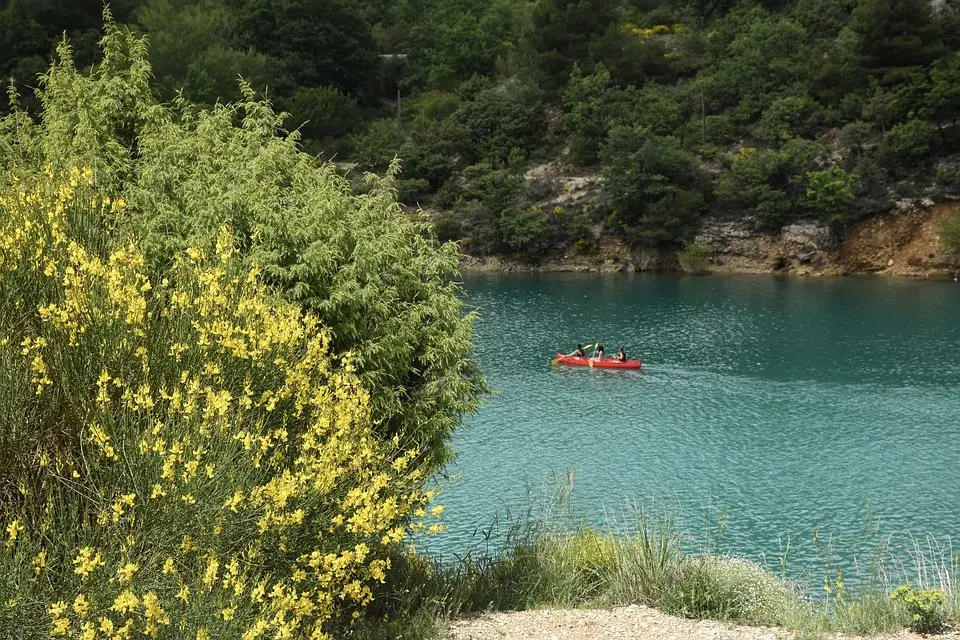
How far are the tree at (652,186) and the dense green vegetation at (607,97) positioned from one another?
0.51ft

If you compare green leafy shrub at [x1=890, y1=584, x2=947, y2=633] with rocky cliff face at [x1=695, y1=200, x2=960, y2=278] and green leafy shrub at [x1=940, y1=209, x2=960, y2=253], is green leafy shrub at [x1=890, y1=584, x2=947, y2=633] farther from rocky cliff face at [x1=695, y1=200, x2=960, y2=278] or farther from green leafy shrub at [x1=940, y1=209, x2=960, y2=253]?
rocky cliff face at [x1=695, y1=200, x2=960, y2=278]

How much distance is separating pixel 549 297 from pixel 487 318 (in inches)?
292

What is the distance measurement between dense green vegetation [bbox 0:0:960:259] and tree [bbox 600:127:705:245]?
0.16 meters

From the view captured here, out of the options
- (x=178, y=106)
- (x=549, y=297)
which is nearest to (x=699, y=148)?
(x=549, y=297)

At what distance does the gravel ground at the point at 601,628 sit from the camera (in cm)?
962

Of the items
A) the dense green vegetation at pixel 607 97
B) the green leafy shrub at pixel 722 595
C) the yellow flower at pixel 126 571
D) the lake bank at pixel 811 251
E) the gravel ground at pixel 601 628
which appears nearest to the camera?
the yellow flower at pixel 126 571

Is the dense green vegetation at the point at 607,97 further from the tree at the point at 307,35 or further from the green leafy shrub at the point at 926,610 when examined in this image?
the green leafy shrub at the point at 926,610

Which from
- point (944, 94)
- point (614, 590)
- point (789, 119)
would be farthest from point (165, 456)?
point (789, 119)

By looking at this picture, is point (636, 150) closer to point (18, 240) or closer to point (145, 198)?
point (145, 198)

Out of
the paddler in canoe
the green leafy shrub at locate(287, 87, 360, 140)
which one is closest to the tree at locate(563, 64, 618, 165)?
the green leafy shrub at locate(287, 87, 360, 140)

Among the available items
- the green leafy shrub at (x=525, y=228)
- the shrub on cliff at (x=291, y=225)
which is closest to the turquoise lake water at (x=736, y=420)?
the shrub on cliff at (x=291, y=225)

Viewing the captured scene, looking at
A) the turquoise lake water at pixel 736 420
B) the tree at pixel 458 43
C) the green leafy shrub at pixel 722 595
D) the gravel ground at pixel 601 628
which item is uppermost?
the tree at pixel 458 43

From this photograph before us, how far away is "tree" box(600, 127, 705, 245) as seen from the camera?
62.6 m

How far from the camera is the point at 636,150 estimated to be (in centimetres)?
6462
